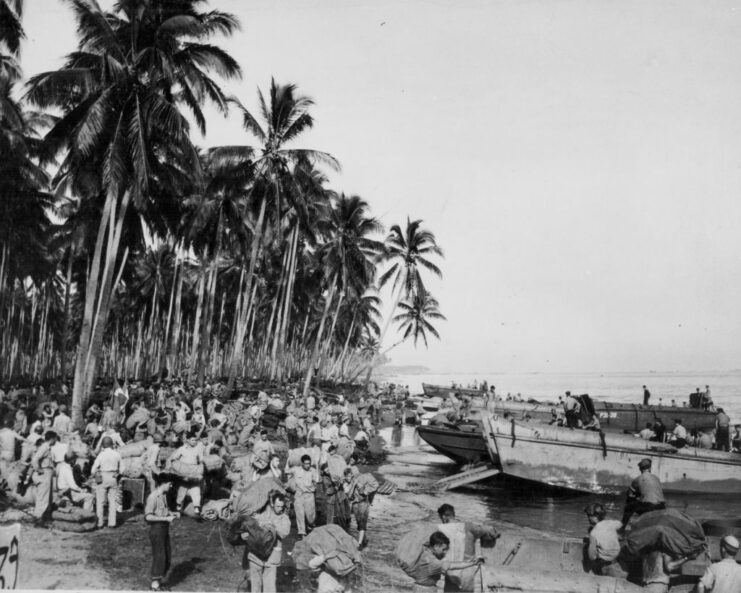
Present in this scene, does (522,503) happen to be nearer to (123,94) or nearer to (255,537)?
(255,537)

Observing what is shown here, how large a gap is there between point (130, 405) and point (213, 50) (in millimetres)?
11416

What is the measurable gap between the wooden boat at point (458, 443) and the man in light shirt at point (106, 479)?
40.2 ft

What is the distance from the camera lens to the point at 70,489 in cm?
914

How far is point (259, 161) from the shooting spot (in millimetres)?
25609

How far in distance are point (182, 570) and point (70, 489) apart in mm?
2786

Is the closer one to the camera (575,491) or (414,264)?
(575,491)

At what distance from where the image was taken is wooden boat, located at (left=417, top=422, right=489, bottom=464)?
63.7ft

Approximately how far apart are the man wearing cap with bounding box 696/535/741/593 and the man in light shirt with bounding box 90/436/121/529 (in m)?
Answer: 7.86

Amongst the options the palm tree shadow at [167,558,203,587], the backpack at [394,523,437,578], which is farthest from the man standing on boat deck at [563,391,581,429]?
the backpack at [394,523,437,578]

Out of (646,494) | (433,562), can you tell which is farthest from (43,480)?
(646,494)

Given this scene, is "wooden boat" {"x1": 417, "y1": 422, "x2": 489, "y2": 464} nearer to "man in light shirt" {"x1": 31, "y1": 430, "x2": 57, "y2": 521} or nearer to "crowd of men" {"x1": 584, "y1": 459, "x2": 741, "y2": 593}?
"crowd of men" {"x1": 584, "y1": 459, "x2": 741, "y2": 593}

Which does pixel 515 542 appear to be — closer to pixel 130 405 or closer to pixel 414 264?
pixel 130 405

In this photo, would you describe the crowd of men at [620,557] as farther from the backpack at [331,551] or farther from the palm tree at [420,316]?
the palm tree at [420,316]

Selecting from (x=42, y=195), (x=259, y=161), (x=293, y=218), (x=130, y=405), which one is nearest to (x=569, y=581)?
(x=130, y=405)
